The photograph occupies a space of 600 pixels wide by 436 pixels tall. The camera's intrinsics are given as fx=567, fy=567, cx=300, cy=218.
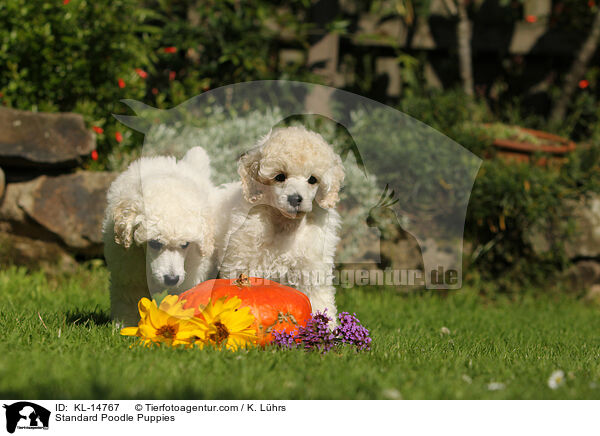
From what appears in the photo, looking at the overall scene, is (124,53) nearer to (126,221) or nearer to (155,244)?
(126,221)

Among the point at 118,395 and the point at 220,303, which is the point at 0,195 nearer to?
the point at 220,303

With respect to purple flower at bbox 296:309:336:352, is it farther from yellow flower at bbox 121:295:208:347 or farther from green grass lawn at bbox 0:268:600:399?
yellow flower at bbox 121:295:208:347

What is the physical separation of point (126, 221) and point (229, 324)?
77 cm

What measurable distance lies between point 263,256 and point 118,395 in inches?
43.8

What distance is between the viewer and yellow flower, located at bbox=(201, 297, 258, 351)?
287cm

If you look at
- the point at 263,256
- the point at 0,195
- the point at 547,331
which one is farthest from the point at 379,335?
the point at 0,195

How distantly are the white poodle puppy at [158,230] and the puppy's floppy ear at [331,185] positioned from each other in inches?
23.6

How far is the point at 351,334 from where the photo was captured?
3.10 meters

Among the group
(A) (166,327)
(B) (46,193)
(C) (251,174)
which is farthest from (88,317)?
(B) (46,193)

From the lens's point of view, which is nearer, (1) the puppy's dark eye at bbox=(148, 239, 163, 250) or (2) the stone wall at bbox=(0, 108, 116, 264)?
(1) the puppy's dark eye at bbox=(148, 239, 163, 250)

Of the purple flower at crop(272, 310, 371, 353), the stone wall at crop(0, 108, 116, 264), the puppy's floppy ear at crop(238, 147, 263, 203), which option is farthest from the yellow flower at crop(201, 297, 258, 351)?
the stone wall at crop(0, 108, 116, 264)

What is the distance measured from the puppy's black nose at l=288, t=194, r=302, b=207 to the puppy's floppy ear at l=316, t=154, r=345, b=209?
0.17 meters
